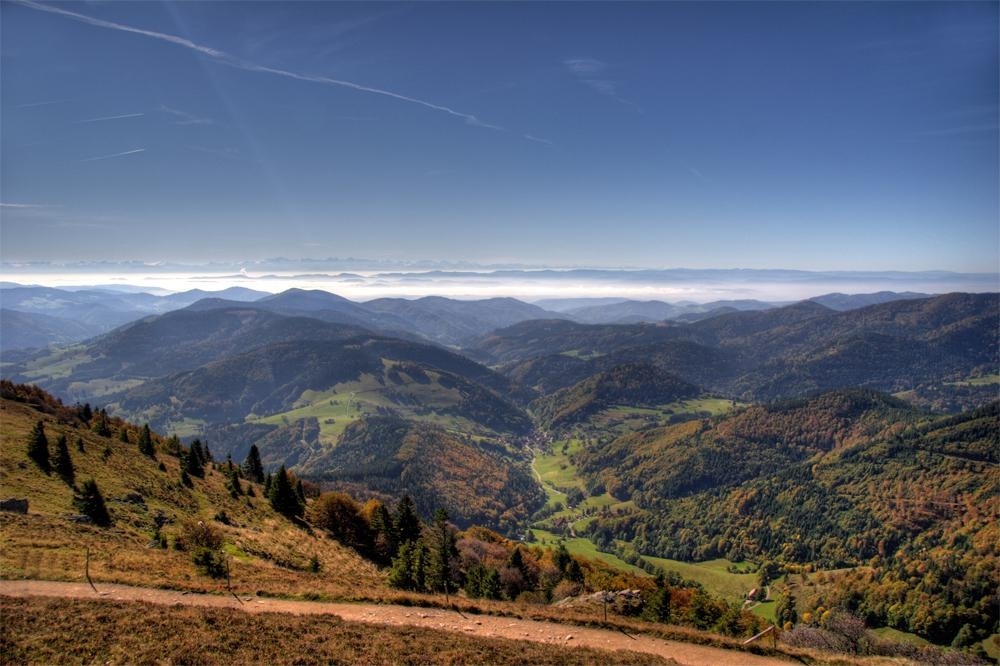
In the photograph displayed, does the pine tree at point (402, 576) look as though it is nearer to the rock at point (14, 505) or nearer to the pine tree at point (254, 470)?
the rock at point (14, 505)

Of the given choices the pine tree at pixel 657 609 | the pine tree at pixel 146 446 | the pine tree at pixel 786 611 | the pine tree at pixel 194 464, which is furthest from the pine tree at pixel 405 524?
the pine tree at pixel 786 611

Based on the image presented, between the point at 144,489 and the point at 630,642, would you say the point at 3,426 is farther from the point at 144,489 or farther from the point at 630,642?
the point at 630,642

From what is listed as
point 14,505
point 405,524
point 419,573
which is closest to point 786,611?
point 405,524

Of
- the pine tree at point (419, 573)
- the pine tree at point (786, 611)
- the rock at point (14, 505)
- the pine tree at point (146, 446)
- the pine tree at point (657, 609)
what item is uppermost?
the rock at point (14, 505)

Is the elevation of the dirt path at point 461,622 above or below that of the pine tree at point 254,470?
above

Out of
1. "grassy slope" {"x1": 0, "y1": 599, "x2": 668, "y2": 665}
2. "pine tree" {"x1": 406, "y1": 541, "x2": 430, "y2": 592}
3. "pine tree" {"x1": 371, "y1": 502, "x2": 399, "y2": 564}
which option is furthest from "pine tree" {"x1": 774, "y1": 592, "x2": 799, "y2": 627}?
"grassy slope" {"x1": 0, "y1": 599, "x2": 668, "y2": 665}

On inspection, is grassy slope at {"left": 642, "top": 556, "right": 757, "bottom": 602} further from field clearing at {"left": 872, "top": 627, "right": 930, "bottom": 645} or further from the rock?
the rock
